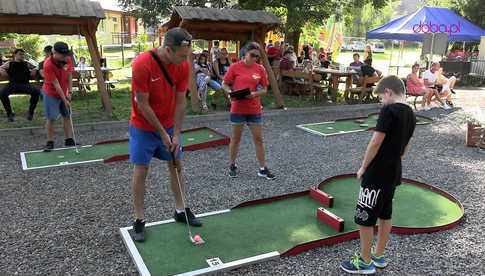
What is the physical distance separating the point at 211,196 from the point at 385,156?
242 centimetres

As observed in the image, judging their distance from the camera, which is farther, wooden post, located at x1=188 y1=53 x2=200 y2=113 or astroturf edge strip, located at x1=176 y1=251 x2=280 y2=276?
wooden post, located at x1=188 y1=53 x2=200 y2=113

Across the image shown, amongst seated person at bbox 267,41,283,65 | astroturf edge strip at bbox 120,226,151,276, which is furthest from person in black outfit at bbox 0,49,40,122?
seated person at bbox 267,41,283,65

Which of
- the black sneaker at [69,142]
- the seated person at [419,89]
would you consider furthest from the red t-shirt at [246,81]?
the seated person at [419,89]

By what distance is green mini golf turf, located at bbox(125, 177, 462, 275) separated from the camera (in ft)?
10.6

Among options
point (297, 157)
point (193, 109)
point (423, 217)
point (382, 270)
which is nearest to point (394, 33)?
point (193, 109)

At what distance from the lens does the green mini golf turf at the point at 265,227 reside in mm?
3240

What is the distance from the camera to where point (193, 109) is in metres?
9.26

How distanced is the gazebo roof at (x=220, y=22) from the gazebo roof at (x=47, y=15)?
1.98 meters

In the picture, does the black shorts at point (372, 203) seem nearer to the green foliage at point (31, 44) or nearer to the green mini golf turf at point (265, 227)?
the green mini golf turf at point (265, 227)

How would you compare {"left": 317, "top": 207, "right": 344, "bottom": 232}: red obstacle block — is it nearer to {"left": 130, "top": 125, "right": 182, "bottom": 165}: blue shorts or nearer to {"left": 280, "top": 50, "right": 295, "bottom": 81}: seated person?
{"left": 130, "top": 125, "right": 182, "bottom": 165}: blue shorts

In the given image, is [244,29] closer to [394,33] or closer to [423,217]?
[423,217]

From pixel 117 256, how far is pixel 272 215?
5.32 ft

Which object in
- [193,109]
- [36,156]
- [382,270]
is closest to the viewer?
[382,270]

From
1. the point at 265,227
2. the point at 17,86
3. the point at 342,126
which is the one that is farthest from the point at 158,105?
the point at 17,86
